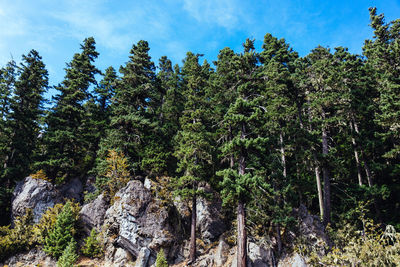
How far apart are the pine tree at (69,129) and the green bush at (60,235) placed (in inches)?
268

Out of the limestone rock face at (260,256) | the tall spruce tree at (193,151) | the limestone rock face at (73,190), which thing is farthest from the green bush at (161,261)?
the limestone rock face at (73,190)

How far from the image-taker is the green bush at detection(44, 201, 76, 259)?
16.8 metres

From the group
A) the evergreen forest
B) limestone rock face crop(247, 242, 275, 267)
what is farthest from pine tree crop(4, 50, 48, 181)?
limestone rock face crop(247, 242, 275, 267)

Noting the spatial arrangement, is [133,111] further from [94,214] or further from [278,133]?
[278,133]

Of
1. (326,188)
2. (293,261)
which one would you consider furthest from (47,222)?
(326,188)

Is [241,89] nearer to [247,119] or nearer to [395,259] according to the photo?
[247,119]

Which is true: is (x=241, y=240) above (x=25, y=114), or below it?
below

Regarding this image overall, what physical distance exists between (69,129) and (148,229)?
14.9m

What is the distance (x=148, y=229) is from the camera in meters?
17.5

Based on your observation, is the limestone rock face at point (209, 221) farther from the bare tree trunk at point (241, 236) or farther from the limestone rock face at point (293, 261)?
the limestone rock face at point (293, 261)

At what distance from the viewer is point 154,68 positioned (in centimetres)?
2856

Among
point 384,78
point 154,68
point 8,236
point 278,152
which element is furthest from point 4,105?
point 384,78

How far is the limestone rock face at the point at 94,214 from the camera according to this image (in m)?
19.1

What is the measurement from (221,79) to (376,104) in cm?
1590
